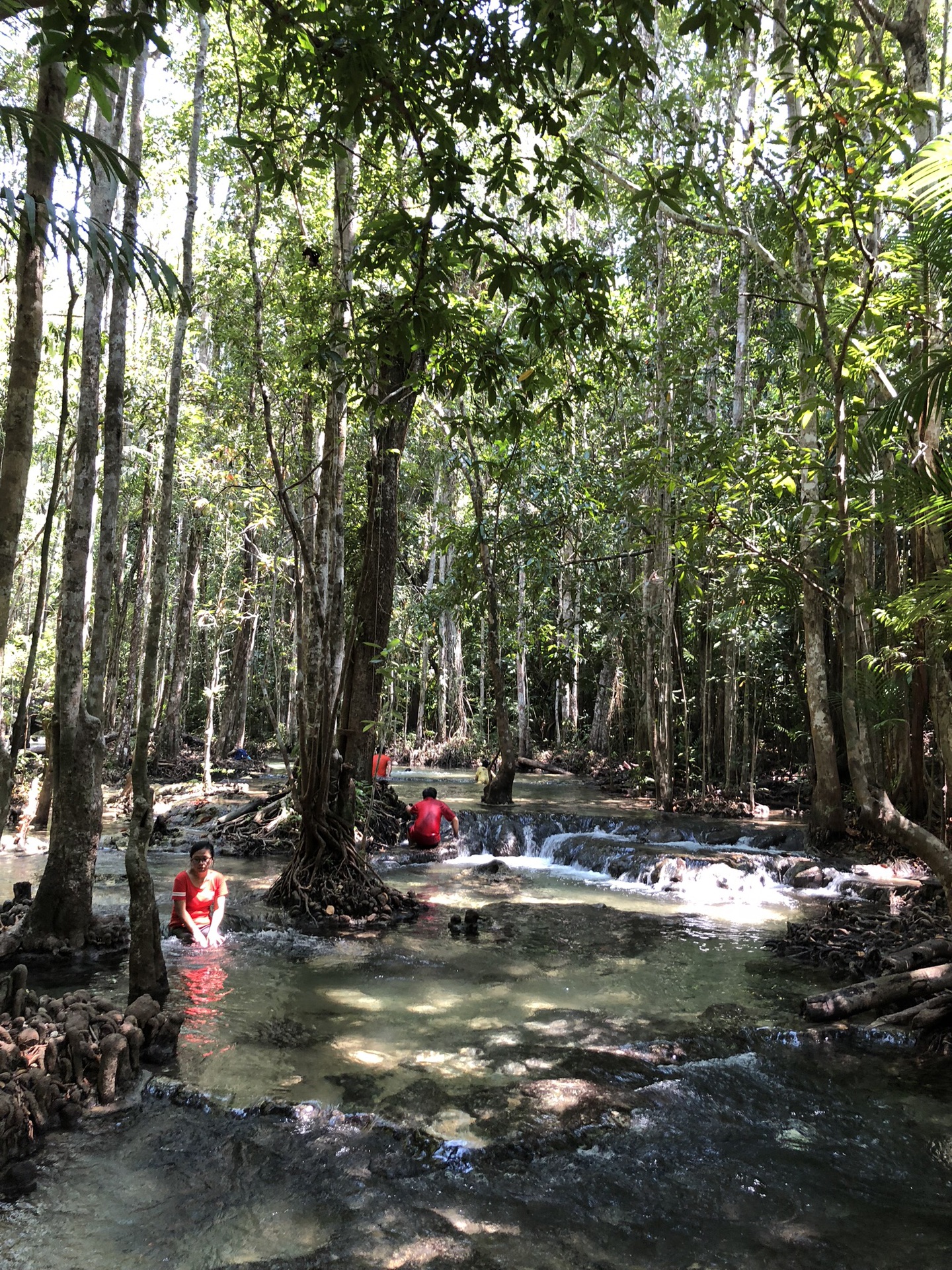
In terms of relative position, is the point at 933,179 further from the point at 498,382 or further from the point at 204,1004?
the point at 204,1004

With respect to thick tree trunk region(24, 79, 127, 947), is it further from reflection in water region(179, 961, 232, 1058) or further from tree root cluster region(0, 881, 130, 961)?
reflection in water region(179, 961, 232, 1058)

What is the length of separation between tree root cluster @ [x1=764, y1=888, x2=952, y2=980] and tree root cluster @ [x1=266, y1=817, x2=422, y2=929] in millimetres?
4074

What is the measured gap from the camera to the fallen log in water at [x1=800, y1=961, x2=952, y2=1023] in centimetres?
626

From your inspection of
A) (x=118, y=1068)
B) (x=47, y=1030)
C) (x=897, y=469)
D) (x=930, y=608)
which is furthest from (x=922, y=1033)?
(x=47, y=1030)

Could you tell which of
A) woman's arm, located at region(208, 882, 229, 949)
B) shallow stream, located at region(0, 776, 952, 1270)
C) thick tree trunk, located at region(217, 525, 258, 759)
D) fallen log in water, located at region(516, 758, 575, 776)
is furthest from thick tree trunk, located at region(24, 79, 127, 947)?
fallen log in water, located at region(516, 758, 575, 776)

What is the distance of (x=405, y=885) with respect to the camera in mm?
11648

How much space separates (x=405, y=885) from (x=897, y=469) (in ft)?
25.9

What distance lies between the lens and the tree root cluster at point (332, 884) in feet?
30.1

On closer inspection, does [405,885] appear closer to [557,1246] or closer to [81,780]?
[81,780]

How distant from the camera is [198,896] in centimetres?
793

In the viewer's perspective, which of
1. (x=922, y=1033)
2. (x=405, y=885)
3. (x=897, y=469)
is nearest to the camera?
(x=922, y=1033)

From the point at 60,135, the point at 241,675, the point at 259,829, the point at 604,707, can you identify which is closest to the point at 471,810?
the point at 259,829

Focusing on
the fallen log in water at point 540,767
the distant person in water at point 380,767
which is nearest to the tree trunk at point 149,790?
the distant person in water at point 380,767

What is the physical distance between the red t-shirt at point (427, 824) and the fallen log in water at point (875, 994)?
22.5 ft
